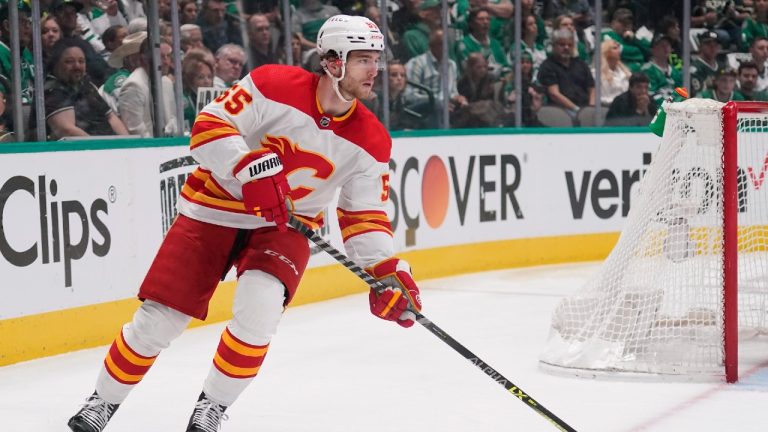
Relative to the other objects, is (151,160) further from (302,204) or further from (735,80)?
(735,80)

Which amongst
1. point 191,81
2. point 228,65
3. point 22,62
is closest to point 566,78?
point 228,65

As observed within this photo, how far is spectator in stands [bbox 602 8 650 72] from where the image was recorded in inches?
311

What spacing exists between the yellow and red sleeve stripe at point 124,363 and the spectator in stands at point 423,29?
13.5 ft

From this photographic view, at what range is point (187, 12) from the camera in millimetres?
5527

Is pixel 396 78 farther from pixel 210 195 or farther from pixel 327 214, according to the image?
pixel 210 195

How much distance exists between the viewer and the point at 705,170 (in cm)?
418

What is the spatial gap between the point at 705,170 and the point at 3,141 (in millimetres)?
2572

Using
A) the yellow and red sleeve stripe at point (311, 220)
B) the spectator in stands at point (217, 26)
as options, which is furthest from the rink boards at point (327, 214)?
the yellow and red sleeve stripe at point (311, 220)

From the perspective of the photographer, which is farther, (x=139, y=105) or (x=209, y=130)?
(x=139, y=105)

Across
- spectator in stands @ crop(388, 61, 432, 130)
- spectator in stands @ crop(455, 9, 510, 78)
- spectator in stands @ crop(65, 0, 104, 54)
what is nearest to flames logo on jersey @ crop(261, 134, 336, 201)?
spectator in stands @ crop(65, 0, 104, 54)

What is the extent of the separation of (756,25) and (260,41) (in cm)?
388

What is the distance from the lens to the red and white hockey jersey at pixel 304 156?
3137mm

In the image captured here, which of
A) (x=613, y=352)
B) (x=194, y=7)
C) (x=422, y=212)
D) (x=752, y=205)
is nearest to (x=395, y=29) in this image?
(x=422, y=212)

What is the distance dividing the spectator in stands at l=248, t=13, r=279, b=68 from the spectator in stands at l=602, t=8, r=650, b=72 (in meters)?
2.70
